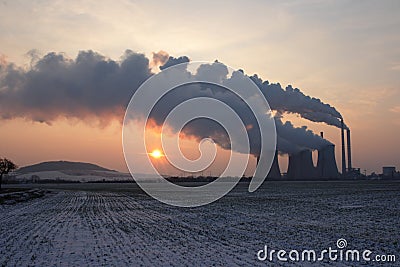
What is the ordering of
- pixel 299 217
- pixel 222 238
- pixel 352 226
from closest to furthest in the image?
1. pixel 222 238
2. pixel 352 226
3. pixel 299 217

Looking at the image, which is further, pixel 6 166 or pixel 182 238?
pixel 6 166

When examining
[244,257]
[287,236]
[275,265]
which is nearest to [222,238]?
[287,236]

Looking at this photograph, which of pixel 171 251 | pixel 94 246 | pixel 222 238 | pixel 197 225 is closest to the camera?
pixel 171 251

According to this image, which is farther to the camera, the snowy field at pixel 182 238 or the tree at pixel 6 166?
the tree at pixel 6 166

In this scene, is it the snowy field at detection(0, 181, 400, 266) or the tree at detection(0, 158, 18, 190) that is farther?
the tree at detection(0, 158, 18, 190)

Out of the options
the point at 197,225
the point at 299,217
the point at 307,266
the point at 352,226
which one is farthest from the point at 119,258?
the point at 299,217

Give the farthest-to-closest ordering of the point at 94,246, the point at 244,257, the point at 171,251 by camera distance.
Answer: the point at 94,246 → the point at 171,251 → the point at 244,257

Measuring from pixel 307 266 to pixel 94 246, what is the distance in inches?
363

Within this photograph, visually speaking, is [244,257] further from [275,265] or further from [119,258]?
[119,258]

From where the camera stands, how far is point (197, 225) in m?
27.3

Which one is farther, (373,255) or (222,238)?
(222,238)

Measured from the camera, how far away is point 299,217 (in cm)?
3141

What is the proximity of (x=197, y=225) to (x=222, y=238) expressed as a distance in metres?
6.15

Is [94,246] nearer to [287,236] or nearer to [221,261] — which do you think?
[221,261]
